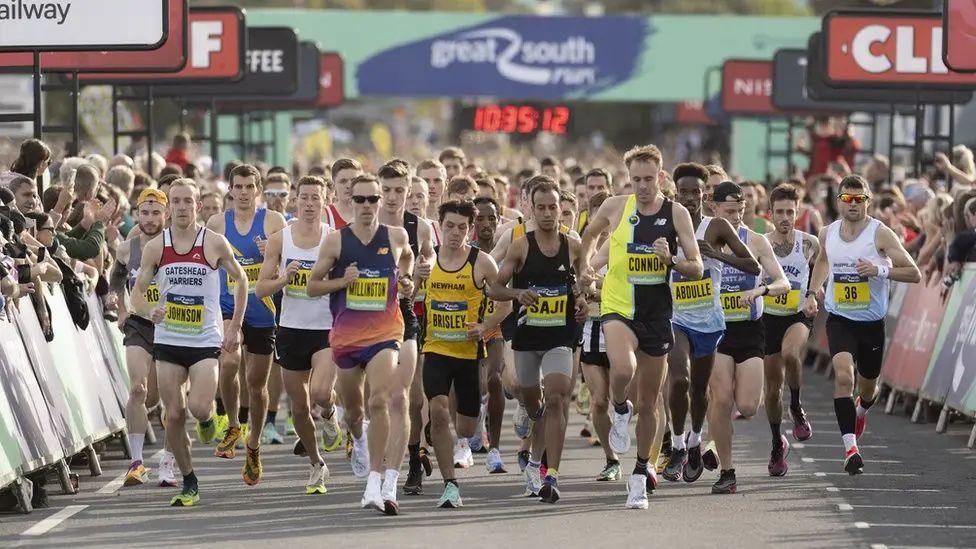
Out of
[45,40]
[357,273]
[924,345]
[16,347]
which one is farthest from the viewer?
[924,345]

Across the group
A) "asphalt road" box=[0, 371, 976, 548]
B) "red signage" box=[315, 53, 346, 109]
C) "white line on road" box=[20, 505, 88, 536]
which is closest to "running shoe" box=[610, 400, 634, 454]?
"asphalt road" box=[0, 371, 976, 548]

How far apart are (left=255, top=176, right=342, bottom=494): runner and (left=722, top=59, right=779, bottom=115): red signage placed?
23795 mm

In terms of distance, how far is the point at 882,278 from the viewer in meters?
15.2

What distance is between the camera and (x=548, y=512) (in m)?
12.7

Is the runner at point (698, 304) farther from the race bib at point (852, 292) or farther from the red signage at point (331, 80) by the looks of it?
the red signage at point (331, 80)

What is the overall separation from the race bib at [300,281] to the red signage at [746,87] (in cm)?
2392

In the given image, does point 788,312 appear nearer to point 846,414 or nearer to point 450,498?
point 846,414

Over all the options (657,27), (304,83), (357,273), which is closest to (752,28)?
(657,27)

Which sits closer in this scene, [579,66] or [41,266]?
[41,266]

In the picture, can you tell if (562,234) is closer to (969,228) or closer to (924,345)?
(969,228)

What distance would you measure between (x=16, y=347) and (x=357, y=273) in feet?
7.55

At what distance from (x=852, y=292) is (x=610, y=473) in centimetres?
222

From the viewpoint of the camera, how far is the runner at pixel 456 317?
43.0 feet

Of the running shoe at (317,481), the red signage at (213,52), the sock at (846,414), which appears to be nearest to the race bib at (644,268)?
the running shoe at (317,481)
